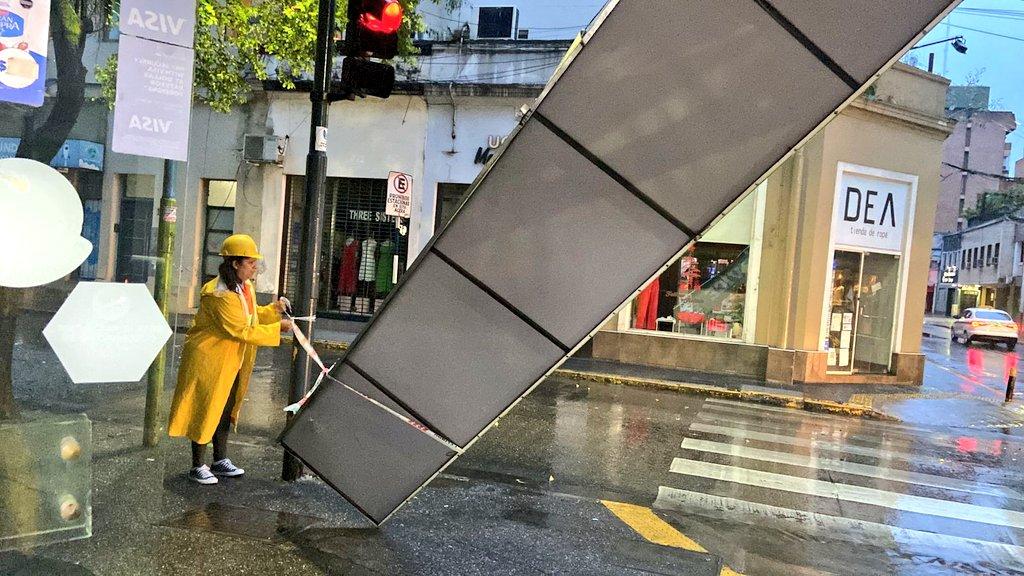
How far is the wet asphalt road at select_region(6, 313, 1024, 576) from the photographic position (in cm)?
430

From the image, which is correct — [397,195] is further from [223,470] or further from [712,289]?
[223,470]

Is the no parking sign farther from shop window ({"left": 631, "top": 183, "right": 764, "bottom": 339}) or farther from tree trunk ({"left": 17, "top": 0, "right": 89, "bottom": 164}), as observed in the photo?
tree trunk ({"left": 17, "top": 0, "right": 89, "bottom": 164})

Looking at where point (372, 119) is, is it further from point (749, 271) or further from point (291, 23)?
point (749, 271)

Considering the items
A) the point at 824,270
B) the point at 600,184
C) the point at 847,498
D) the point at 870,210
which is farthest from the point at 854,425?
the point at 600,184

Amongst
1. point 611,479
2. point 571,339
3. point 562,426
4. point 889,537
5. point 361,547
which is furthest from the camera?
point 562,426

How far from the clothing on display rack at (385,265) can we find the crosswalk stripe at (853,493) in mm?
11479

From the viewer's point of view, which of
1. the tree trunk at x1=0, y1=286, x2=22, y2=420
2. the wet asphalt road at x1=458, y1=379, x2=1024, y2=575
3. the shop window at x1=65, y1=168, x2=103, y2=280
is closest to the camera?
the tree trunk at x1=0, y1=286, x2=22, y2=420

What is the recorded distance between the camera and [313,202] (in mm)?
5875

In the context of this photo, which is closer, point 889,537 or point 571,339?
point 571,339

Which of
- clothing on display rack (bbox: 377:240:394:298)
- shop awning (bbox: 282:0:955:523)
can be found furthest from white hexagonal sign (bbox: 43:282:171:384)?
clothing on display rack (bbox: 377:240:394:298)

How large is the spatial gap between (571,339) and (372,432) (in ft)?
4.35

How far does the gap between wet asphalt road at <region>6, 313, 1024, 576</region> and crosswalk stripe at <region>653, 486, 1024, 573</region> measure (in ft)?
0.07

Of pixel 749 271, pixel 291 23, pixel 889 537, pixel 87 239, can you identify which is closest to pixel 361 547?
pixel 87 239

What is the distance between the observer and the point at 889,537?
5.88 metres
